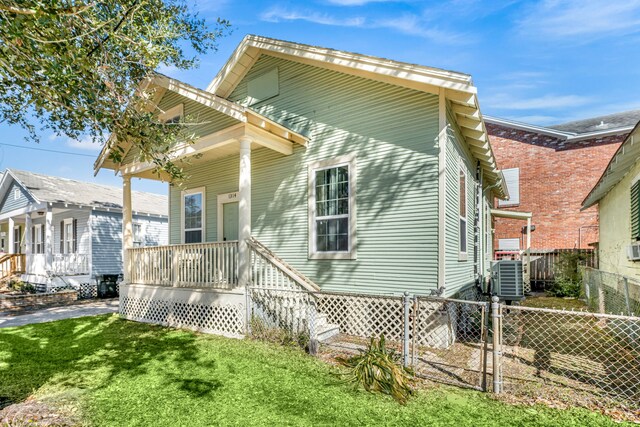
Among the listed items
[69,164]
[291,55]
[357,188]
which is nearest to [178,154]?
[291,55]

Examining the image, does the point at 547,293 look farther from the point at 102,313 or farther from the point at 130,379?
the point at 102,313

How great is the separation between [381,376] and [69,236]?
1871 cm

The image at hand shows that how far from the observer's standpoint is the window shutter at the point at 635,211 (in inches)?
257

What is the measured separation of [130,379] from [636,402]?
21.1 feet

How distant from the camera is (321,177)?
8.02m

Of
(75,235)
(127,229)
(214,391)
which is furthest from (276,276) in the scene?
(75,235)

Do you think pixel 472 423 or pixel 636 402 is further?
pixel 636 402

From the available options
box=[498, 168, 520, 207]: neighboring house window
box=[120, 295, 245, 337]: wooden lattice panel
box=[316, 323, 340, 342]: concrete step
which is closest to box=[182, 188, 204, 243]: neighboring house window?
box=[120, 295, 245, 337]: wooden lattice panel

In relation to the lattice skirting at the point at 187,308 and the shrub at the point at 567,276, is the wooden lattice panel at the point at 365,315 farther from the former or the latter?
the shrub at the point at 567,276

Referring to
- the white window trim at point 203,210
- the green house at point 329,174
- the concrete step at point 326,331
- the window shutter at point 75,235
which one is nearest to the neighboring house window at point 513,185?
the green house at point 329,174

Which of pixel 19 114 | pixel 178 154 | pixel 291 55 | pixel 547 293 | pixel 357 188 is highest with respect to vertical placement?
pixel 291 55

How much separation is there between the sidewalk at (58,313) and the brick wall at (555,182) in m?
18.9

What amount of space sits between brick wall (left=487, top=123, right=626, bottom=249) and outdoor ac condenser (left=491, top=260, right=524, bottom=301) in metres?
8.68

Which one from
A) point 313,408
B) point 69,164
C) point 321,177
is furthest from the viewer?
point 69,164
